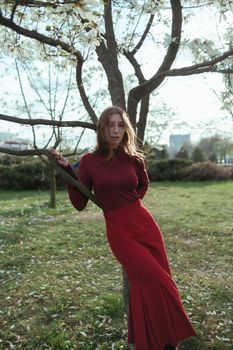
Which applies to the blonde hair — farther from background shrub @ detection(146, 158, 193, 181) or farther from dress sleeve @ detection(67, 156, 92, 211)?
background shrub @ detection(146, 158, 193, 181)

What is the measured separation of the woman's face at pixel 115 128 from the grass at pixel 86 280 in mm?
1760

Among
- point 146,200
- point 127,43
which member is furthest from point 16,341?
point 146,200

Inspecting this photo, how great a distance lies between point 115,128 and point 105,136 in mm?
91

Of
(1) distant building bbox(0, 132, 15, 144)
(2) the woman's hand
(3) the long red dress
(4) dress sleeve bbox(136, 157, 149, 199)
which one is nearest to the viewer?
(3) the long red dress

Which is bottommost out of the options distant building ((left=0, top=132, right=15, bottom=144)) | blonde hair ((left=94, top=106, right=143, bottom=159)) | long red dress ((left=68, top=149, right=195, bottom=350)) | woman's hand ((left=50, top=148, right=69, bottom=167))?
long red dress ((left=68, top=149, right=195, bottom=350))

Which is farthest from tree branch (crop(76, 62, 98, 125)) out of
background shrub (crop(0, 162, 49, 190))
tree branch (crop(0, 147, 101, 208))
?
background shrub (crop(0, 162, 49, 190))

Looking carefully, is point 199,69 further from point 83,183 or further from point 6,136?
point 6,136

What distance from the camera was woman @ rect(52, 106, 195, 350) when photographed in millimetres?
2986

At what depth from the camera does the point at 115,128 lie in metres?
3.17

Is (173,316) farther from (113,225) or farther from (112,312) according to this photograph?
(112,312)

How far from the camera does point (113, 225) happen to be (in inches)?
121

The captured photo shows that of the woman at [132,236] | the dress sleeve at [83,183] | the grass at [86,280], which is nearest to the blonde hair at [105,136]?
the woman at [132,236]

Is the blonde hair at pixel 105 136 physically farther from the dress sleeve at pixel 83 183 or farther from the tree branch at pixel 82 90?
the tree branch at pixel 82 90

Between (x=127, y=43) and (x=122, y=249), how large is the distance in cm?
226
